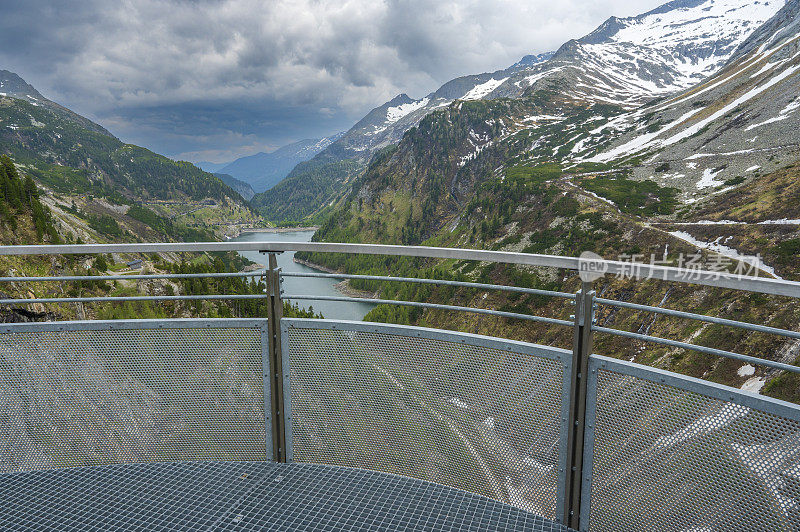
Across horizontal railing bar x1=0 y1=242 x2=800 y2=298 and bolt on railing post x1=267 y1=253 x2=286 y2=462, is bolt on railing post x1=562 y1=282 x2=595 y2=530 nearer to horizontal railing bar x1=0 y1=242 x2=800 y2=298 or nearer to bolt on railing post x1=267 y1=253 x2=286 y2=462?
horizontal railing bar x1=0 y1=242 x2=800 y2=298

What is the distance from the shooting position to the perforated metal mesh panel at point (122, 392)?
13.1ft

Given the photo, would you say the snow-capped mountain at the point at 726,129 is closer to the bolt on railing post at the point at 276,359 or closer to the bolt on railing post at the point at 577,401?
the bolt on railing post at the point at 577,401

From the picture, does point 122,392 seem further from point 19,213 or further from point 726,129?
point 726,129

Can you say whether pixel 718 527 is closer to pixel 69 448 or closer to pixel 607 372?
pixel 607 372

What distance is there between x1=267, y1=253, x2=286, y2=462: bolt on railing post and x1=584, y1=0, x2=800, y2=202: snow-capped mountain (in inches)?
3421

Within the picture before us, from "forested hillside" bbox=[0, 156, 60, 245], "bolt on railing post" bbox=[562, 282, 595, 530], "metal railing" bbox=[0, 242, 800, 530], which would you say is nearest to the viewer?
"metal railing" bbox=[0, 242, 800, 530]

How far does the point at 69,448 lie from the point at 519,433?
4.16 metres

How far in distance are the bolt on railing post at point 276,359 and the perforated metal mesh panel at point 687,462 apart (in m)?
2.67

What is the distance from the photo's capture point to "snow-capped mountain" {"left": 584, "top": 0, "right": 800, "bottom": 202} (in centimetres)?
7594

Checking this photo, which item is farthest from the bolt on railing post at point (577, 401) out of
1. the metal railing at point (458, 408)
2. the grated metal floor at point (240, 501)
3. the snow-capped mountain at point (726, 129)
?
the snow-capped mountain at point (726, 129)

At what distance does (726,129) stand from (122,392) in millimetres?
113431

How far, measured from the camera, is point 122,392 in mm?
4008

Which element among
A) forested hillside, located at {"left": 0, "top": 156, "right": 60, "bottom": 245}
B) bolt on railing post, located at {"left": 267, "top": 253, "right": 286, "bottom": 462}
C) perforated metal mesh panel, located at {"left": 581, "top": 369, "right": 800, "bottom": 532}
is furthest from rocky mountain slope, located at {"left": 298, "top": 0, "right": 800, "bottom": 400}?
forested hillside, located at {"left": 0, "top": 156, "right": 60, "bottom": 245}

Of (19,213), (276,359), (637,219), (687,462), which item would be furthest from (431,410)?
(19,213)
